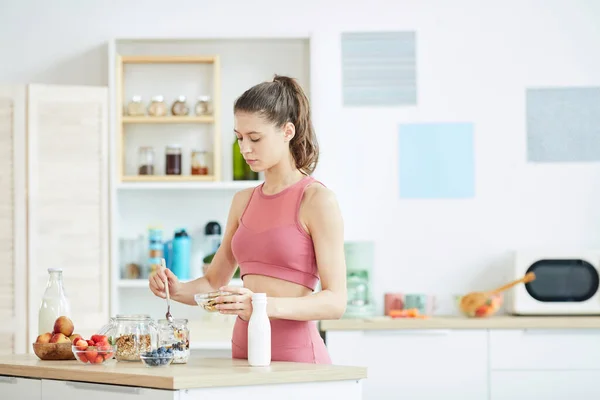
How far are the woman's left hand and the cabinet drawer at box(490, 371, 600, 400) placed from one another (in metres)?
2.39

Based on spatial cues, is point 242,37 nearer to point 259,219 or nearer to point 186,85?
point 186,85

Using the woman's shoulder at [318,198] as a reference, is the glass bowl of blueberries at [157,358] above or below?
below

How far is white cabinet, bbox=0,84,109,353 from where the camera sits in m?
4.47

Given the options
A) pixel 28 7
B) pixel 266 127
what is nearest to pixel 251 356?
pixel 266 127

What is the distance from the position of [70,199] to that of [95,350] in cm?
233

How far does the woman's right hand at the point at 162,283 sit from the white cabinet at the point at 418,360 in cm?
182

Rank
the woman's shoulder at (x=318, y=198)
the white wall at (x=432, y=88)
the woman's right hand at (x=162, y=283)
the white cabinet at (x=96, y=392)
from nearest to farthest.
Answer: the white cabinet at (x=96, y=392) < the woman's shoulder at (x=318, y=198) < the woman's right hand at (x=162, y=283) < the white wall at (x=432, y=88)

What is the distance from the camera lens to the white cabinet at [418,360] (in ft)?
14.2

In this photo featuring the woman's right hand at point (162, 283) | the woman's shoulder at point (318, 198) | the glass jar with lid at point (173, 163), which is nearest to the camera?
the woman's shoulder at point (318, 198)

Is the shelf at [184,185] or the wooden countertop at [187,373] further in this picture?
the shelf at [184,185]

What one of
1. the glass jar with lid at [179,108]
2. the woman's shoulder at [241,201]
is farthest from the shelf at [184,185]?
the woman's shoulder at [241,201]

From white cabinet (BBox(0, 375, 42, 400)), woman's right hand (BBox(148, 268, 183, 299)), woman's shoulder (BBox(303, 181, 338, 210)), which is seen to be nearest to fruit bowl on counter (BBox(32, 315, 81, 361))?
white cabinet (BBox(0, 375, 42, 400))

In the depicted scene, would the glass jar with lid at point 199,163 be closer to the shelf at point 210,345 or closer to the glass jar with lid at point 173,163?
the glass jar with lid at point 173,163

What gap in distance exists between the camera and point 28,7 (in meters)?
4.95
